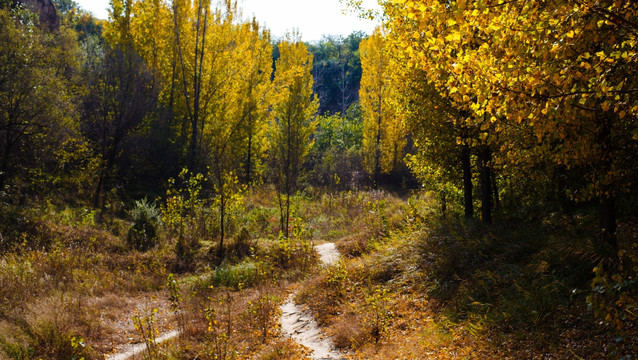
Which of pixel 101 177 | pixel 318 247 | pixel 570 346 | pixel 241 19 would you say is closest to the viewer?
pixel 570 346

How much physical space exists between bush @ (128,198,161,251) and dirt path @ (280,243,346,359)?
186 inches

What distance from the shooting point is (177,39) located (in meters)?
15.3

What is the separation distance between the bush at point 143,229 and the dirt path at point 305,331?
472cm

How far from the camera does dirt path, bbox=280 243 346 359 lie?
5.14m

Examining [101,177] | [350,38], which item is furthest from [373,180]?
[350,38]

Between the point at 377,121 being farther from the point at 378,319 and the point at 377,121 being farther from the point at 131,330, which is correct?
the point at 131,330

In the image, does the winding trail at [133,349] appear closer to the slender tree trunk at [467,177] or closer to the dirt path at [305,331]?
Answer: the dirt path at [305,331]

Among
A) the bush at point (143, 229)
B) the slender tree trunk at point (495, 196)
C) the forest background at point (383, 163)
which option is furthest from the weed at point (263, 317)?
the slender tree trunk at point (495, 196)

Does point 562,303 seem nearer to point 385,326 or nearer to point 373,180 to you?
point 385,326

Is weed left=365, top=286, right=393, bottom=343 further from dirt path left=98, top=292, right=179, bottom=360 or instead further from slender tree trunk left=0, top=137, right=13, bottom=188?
slender tree trunk left=0, top=137, right=13, bottom=188

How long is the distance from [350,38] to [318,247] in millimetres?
55593

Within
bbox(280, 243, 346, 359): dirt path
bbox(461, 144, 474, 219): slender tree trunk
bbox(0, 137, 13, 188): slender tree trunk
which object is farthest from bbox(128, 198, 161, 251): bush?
bbox(461, 144, 474, 219): slender tree trunk

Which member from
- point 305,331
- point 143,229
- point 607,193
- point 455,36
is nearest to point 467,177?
point 607,193

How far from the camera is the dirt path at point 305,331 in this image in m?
5.14
